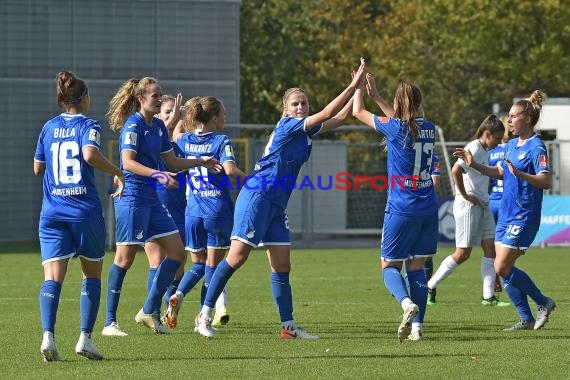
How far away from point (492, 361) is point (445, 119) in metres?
33.3

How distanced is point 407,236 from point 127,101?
2.77 metres

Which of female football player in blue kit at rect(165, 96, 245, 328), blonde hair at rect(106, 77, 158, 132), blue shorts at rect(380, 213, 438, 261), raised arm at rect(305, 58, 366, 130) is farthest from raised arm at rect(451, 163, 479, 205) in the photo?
blonde hair at rect(106, 77, 158, 132)

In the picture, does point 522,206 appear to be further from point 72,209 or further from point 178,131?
point 72,209

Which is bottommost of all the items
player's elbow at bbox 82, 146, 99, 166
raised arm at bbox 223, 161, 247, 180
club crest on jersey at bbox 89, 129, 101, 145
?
raised arm at bbox 223, 161, 247, 180

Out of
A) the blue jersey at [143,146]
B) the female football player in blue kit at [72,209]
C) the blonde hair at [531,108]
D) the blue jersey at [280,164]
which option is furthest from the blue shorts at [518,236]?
the female football player in blue kit at [72,209]

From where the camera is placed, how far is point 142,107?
11.2 metres

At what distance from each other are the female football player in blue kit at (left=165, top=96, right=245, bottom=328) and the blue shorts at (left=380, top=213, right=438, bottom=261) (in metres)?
1.61

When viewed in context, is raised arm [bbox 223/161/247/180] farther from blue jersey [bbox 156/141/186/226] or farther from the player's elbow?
the player's elbow

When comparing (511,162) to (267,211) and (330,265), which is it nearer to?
(267,211)

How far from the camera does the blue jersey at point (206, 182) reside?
11.7 metres

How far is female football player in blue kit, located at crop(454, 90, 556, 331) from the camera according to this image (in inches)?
454

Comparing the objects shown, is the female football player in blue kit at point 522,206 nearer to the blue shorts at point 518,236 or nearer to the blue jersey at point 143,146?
the blue shorts at point 518,236

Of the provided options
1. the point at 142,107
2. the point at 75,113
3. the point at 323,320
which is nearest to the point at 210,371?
the point at 75,113

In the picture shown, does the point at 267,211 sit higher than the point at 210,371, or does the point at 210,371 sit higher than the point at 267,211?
the point at 267,211
